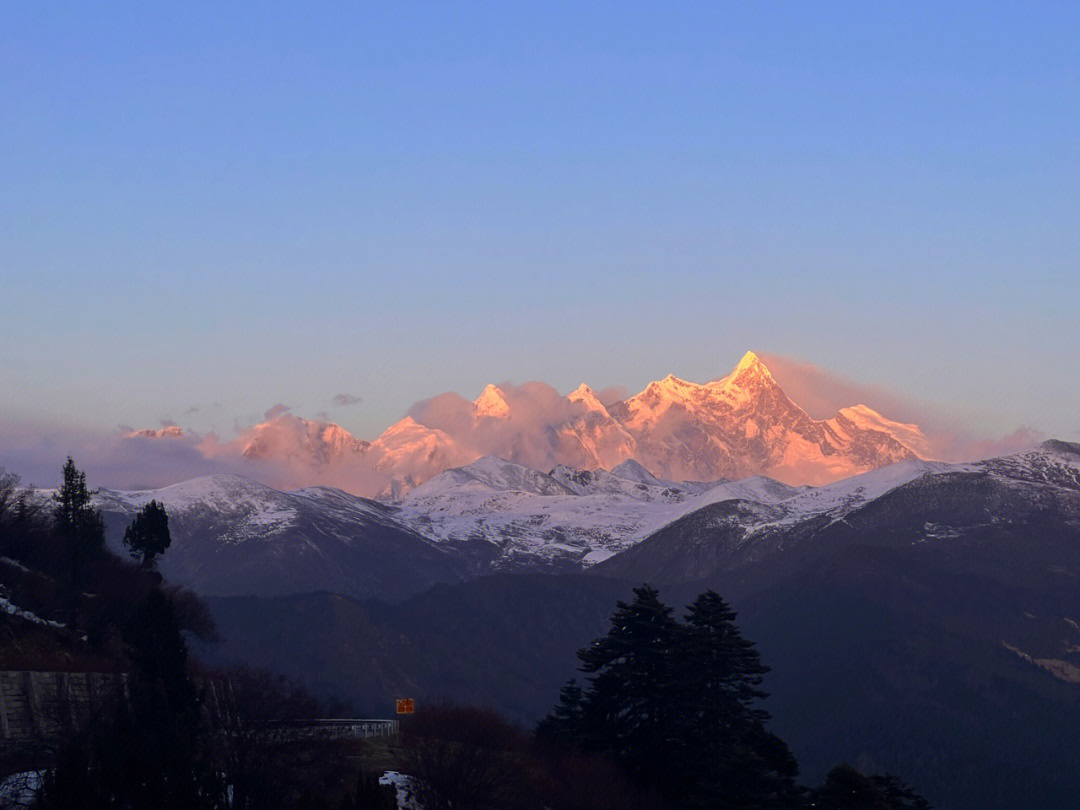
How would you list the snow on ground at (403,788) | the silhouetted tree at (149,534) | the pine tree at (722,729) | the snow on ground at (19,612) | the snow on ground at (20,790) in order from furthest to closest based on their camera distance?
the silhouetted tree at (149,534)
the pine tree at (722,729)
the snow on ground at (19,612)
the snow on ground at (403,788)
the snow on ground at (20,790)

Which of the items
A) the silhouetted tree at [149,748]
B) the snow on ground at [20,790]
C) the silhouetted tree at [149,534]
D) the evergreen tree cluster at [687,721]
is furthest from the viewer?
the silhouetted tree at [149,534]

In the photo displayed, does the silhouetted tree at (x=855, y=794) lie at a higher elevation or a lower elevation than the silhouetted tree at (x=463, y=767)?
lower

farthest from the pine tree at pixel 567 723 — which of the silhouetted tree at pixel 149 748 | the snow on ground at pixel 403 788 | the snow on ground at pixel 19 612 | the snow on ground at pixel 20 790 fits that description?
the snow on ground at pixel 20 790

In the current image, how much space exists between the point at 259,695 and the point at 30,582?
841 inches

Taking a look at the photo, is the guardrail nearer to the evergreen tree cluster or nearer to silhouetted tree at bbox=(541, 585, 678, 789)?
silhouetted tree at bbox=(541, 585, 678, 789)

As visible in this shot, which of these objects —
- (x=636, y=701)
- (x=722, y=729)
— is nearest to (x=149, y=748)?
(x=636, y=701)

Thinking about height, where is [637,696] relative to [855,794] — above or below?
above

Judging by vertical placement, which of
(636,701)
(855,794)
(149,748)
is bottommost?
(855,794)

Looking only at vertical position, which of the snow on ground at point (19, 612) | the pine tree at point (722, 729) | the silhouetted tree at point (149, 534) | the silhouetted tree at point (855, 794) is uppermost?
the silhouetted tree at point (149, 534)

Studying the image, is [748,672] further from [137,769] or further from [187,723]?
[137,769]

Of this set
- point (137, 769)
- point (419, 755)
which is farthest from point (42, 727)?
point (419, 755)

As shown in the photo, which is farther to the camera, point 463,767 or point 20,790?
point 463,767

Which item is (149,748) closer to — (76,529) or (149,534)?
(76,529)

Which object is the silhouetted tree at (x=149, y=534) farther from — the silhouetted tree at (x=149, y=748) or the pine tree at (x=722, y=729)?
the pine tree at (x=722, y=729)
